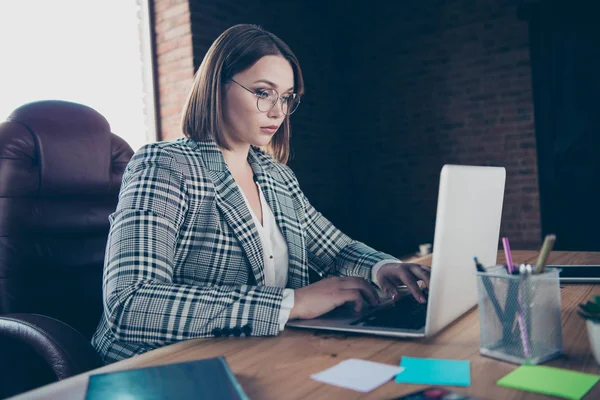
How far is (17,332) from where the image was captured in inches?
40.3

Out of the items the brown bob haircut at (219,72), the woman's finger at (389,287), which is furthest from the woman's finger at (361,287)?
the brown bob haircut at (219,72)

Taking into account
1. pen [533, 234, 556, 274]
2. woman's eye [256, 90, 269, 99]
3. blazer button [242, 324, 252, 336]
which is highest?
woman's eye [256, 90, 269, 99]

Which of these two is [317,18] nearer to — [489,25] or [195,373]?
[489,25]

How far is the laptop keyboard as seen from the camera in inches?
34.8

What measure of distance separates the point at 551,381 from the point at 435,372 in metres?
0.14

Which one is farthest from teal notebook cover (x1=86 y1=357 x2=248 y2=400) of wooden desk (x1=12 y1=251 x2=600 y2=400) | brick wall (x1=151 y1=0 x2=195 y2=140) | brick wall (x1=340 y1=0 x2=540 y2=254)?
brick wall (x1=340 y1=0 x2=540 y2=254)

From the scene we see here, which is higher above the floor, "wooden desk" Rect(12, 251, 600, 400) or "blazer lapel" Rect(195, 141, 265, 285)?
"blazer lapel" Rect(195, 141, 265, 285)

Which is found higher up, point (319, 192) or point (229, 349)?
point (319, 192)

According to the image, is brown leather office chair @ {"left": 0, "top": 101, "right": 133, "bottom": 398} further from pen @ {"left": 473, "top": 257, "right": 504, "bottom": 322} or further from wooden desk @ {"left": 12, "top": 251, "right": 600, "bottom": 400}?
pen @ {"left": 473, "top": 257, "right": 504, "bottom": 322}

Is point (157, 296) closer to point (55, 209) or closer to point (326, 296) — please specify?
point (326, 296)

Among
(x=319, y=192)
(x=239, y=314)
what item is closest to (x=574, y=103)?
(x=319, y=192)

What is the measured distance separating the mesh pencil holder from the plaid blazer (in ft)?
1.17

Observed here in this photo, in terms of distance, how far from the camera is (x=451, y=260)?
31.9 inches

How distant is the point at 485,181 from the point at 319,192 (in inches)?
161
